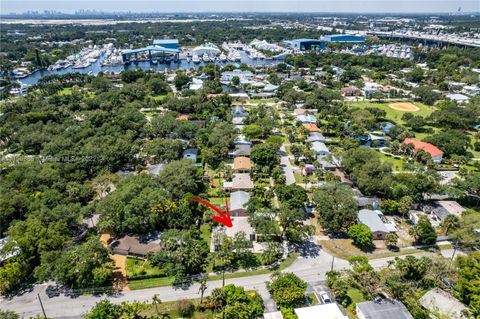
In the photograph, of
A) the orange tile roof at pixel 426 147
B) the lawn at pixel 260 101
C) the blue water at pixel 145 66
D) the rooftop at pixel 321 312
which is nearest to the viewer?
the rooftop at pixel 321 312

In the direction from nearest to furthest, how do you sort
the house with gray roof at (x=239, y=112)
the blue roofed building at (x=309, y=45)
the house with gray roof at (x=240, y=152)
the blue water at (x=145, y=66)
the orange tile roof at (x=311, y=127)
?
the house with gray roof at (x=240, y=152), the orange tile roof at (x=311, y=127), the house with gray roof at (x=239, y=112), the blue water at (x=145, y=66), the blue roofed building at (x=309, y=45)

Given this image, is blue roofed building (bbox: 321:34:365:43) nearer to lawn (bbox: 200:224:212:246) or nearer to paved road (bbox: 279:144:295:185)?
paved road (bbox: 279:144:295:185)

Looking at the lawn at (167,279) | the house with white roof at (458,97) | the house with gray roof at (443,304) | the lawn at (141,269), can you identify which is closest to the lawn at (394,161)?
the house with gray roof at (443,304)

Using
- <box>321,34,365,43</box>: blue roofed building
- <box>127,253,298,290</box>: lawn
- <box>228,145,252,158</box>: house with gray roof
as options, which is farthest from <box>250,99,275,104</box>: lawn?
<box>321,34,365,43</box>: blue roofed building

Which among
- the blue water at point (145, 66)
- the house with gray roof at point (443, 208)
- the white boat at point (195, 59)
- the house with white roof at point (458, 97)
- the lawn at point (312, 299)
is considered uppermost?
the white boat at point (195, 59)

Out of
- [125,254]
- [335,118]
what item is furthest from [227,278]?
[335,118]

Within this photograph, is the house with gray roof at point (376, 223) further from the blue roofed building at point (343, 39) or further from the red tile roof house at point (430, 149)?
the blue roofed building at point (343, 39)

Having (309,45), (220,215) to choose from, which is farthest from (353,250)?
(309,45)
